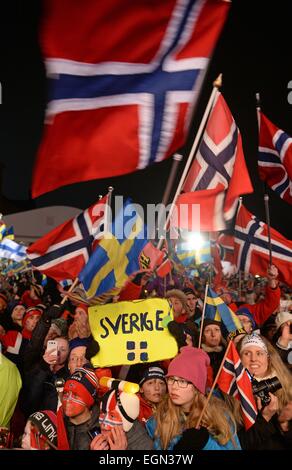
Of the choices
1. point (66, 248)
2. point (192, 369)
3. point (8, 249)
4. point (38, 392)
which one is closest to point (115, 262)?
point (38, 392)

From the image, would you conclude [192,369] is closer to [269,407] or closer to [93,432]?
[269,407]

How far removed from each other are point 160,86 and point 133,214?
7.31 feet

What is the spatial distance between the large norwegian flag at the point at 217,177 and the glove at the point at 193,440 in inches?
106

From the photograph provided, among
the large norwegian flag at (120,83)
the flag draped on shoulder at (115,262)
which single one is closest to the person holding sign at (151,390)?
the flag draped on shoulder at (115,262)

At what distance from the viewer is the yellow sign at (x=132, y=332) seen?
13.9 ft

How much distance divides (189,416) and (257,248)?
452cm

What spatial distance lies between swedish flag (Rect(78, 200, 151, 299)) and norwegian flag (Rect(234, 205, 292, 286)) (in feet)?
8.30

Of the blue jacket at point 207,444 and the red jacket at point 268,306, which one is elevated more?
the red jacket at point 268,306

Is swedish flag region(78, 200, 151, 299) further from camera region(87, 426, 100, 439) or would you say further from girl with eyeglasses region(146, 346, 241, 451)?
camera region(87, 426, 100, 439)

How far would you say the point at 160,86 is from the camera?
13.0 ft

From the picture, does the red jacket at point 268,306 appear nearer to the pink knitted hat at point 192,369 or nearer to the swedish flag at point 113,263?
the swedish flag at point 113,263

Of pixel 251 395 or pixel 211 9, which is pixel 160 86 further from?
pixel 251 395

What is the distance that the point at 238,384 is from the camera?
348cm

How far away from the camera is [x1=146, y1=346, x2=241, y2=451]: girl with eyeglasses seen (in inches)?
123
